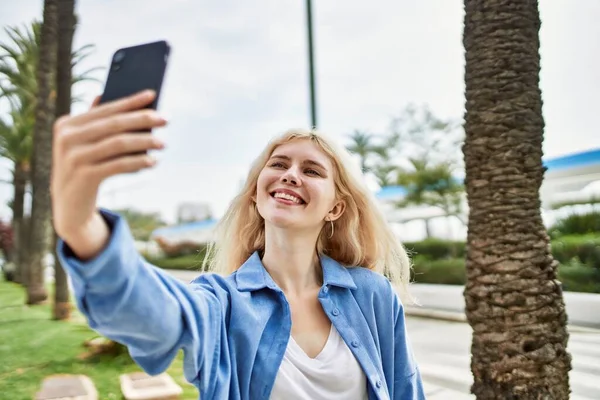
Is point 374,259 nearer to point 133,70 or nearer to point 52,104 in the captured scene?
point 133,70

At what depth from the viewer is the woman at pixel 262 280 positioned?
0.83 meters

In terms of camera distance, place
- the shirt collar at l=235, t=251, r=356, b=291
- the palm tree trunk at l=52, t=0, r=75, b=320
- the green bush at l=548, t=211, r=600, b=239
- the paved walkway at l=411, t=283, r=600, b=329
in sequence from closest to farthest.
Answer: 1. the shirt collar at l=235, t=251, r=356, b=291
2. the palm tree trunk at l=52, t=0, r=75, b=320
3. the paved walkway at l=411, t=283, r=600, b=329
4. the green bush at l=548, t=211, r=600, b=239

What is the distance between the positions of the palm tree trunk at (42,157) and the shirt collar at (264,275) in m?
6.58

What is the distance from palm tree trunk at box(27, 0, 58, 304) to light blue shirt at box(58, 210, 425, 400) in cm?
672

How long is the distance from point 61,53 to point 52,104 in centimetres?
99

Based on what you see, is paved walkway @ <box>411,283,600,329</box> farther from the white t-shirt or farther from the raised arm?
the raised arm

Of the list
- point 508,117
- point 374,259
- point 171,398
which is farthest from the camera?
point 171,398

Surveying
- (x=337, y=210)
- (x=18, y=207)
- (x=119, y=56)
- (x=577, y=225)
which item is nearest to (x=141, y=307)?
(x=119, y=56)

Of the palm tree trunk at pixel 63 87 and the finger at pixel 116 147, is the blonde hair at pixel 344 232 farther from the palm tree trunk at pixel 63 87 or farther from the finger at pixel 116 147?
the palm tree trunk at pixel 63 87

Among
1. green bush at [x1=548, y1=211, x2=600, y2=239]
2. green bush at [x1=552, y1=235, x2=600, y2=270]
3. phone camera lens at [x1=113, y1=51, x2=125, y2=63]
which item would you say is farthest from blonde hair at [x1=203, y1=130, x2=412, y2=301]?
green bush at [x1=548, y1=211, x2=600, y2=239]

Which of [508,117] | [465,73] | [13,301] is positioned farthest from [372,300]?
[13,301]

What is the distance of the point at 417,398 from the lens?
6.75 feet

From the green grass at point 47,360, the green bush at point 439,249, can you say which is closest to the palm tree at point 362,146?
the green bush at point 439,249

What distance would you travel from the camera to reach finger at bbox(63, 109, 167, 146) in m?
0.80
